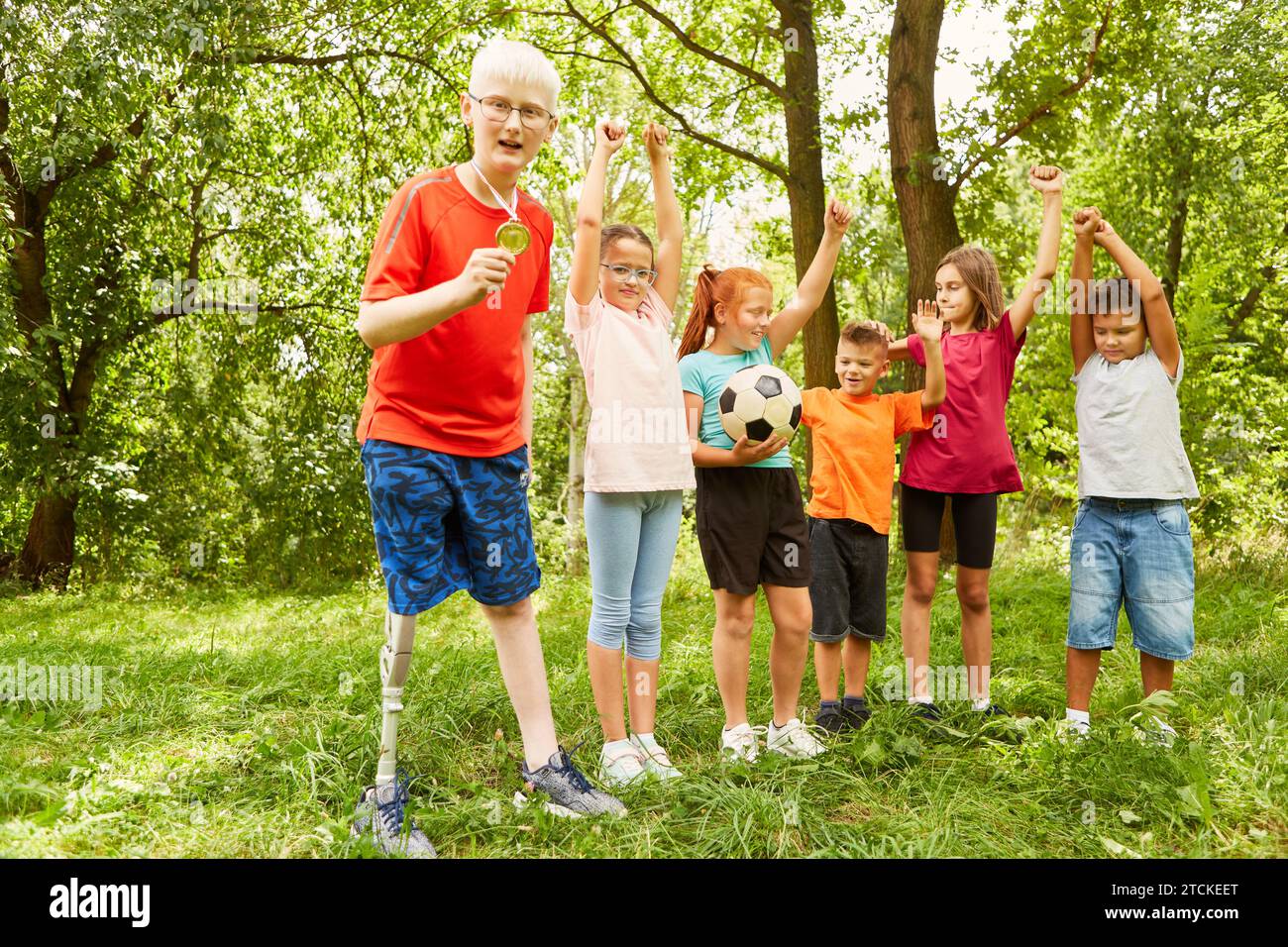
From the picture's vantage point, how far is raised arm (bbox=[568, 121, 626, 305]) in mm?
2979

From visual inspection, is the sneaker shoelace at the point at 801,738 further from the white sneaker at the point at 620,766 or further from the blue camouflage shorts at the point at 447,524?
the blue camouflage shorts at the point at 447,524

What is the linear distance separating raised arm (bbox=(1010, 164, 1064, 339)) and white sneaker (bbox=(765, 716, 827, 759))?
Result: 1868 mm

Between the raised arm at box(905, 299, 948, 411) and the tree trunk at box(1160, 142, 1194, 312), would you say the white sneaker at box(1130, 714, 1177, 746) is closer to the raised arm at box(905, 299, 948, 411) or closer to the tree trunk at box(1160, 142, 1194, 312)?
the raised arm at box(905, 299, 948, 411)

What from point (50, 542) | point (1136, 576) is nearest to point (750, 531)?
point (1136, 576)

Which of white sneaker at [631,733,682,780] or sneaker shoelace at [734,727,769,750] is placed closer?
white sneaker at [631,733,682,780]

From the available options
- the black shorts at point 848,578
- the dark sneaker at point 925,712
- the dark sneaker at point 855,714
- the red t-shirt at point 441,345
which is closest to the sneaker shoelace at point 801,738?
the dark sneaker at point 855,714

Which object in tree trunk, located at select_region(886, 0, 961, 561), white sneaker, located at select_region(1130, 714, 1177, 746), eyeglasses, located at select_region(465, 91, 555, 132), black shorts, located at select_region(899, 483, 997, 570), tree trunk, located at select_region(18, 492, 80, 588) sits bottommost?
white sneaker, located at select_region(1130, 714, 1177, 746)

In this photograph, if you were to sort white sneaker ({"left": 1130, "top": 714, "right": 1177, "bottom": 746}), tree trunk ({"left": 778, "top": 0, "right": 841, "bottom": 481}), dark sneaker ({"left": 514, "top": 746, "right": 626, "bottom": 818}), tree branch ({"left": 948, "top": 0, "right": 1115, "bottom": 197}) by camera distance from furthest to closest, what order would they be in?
1. tree trunk ({"left": 778, "top": 0, "right": 841, "bottom": 481})
2. tree branch ({"left": 948, "top": 0, "right": 1115, "bottom": 197})
3. white sneaker ({"left": 1130, "top": 714, "right": 1177, "bottom": 746})
4. dark sneaker ({"left": 514, "top": 746, "right": 626, "bottom": 818})

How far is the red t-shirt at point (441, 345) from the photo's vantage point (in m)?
2.66

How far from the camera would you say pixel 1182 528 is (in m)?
3.52

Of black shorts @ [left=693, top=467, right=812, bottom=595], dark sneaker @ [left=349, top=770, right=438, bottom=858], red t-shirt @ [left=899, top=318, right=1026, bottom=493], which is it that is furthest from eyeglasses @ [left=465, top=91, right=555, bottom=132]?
dark sneaker @ [left=349, top=770, right=438, bottom=858]

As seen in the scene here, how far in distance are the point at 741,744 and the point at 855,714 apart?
23.5 inches

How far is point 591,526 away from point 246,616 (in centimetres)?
590
